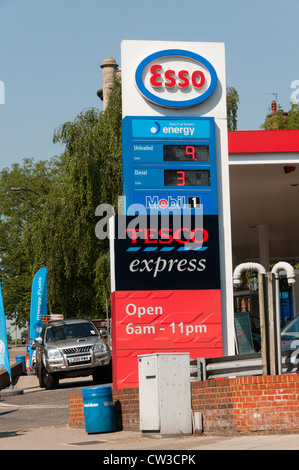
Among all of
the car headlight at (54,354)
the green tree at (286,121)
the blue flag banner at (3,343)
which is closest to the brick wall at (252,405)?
the blue flag banner at (3,343)

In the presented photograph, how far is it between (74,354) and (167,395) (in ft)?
36.2

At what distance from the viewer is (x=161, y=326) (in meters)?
15.7

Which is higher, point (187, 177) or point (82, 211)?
point (82, 211)

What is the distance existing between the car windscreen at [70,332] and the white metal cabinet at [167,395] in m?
11.7

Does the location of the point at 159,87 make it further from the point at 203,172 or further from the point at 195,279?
the point at 195,279

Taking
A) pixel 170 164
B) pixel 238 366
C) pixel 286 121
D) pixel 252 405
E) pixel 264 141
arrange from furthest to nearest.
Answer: pixel 286 121 → pixel 264 141 → pixel 170 164 → pixel 238 366 → pixel 252 405

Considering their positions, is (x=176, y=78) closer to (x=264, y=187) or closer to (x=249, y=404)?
(x=264, y=187)

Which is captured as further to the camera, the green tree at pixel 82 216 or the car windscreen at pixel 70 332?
the green tree at pixel 82 216

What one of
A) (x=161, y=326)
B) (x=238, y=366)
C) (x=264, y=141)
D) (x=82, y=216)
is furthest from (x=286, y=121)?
(x=238, y=366)

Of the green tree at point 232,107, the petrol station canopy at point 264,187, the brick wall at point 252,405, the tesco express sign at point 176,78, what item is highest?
the green tree at point 232,107

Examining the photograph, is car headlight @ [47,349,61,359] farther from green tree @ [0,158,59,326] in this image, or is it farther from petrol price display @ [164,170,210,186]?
green tree @ [0,158,59,326]

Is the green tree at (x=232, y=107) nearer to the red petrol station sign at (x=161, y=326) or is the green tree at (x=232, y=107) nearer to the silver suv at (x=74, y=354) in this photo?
the silver suv at (x=74, y=354)

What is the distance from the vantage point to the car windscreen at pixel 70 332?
2456 cm

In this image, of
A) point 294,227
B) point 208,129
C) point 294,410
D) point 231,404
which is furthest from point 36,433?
point 294,227
